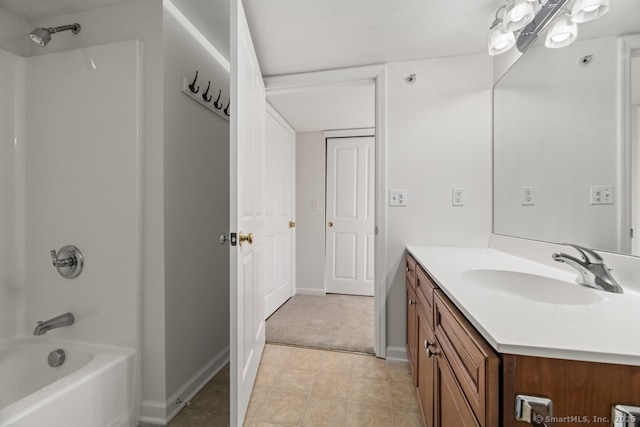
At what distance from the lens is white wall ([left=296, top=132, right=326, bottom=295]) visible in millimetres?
3400

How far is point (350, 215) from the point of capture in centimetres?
341

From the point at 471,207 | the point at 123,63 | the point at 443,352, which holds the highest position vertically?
the point at 123,63

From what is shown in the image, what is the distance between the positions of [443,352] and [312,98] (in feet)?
7.35

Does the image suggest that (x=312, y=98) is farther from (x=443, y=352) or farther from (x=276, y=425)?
(x=276, y=425)

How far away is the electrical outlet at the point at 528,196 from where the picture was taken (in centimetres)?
140

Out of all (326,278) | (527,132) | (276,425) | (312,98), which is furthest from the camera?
(326,278)

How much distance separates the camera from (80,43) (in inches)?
57.6

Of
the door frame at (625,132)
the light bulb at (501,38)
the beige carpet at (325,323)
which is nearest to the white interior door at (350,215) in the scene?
A: the beige carpet at (325,323)

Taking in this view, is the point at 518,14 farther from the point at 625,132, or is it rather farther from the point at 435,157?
the point at 435,157

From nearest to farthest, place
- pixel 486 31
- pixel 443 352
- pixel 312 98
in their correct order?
pixel 443 352 → pixel 486 31 → pixel 312 98

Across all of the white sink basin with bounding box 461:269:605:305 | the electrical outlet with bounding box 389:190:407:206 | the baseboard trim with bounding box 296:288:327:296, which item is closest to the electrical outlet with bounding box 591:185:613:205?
the white sink basin with bounding box 461:269:605:305

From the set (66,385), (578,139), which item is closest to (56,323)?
(66,385)

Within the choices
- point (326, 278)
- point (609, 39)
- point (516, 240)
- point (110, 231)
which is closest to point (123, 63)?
point (110, 231)

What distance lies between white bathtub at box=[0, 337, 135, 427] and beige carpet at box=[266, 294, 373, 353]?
104cm
